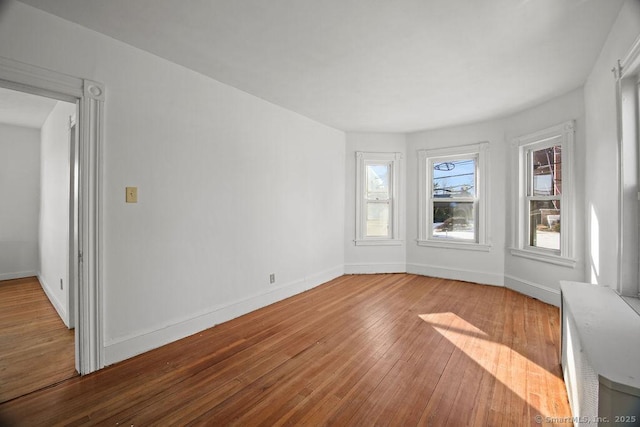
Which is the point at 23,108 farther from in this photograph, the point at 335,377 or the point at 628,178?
the point at 628,178

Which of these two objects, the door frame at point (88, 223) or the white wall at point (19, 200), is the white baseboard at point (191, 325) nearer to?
the door frame at point (88, 223)

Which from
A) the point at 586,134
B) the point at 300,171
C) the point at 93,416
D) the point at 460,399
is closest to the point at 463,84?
the point at 586,134

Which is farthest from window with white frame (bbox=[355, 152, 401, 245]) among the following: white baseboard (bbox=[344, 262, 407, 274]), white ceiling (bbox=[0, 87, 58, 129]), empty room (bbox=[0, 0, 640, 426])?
white ceiling (bbox=[0, 87, 58, 129])

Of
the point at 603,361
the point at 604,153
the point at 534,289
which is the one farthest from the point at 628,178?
the point at 534,289

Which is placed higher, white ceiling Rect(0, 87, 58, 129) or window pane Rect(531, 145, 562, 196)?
white ceiling Rect(0, 87, 58, 129)

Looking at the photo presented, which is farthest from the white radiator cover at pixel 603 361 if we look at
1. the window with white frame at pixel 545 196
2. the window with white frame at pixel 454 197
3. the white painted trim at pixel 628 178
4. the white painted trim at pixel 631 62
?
the window with white frame at pixel 454 197

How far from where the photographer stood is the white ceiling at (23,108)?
11.6ft

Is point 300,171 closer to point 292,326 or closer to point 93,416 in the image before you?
point 292,326

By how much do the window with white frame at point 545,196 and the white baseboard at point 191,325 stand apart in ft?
10.8

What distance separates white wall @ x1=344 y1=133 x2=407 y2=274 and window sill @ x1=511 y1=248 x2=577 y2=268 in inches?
69.7

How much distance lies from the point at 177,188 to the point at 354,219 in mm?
3220

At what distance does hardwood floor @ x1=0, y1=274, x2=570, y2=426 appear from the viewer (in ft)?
5.69

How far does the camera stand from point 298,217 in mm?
4152

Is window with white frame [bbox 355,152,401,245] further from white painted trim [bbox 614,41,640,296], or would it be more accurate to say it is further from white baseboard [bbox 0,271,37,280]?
white baseboard [bbox 0,271,37,280]
